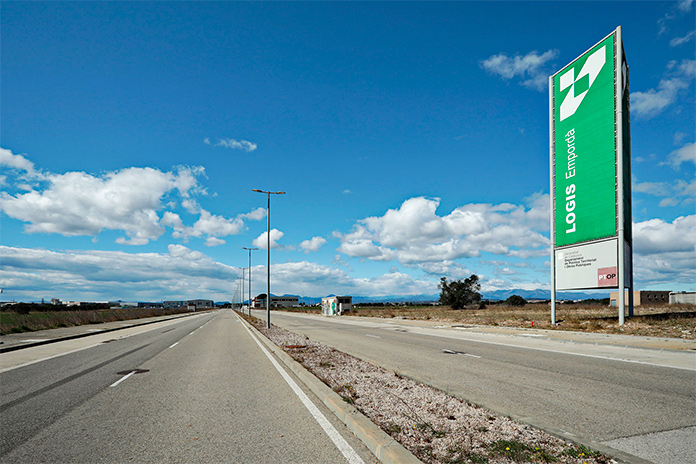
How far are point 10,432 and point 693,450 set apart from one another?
28.8 ft

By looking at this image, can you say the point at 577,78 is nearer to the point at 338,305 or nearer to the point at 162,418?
the point at 162,418

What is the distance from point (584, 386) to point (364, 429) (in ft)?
19.0

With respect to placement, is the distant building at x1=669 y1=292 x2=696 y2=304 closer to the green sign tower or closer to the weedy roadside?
the green sign tower

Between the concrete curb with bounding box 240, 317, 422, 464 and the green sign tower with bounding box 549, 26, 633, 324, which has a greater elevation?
the green sign tower with bounding box 549, 26, 633, 324

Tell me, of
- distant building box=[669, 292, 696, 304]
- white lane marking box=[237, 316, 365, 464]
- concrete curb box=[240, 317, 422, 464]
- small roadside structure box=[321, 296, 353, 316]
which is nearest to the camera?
concrete curb box=[240, 317, 422, 464]

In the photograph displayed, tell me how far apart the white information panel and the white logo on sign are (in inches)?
382

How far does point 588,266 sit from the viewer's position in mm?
27547

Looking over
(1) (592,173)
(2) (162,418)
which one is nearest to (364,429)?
(2) (162,418)

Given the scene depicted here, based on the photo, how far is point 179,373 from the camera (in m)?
10.9

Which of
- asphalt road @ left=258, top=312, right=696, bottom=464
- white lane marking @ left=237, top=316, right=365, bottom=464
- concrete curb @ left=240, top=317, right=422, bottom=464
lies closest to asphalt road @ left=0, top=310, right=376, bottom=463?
white lane marking @ left=237, top=316, right=365, bottom=464

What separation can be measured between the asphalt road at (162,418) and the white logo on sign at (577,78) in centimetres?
2847

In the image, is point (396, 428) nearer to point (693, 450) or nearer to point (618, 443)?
point (618, 443)

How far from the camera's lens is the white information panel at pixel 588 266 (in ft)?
85.5

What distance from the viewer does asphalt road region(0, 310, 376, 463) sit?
197 inches
